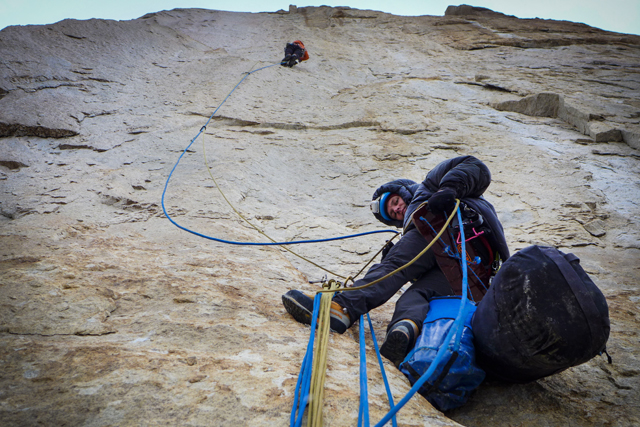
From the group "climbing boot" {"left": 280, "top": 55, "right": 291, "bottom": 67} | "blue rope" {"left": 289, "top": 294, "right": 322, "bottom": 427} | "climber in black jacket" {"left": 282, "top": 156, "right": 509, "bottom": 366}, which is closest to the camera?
"blue rope" {"left": 289, "top": 294, "right": 322, "bottom": 427}

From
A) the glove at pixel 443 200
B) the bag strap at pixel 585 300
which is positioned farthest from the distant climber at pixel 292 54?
the bag strap at pixel 585 300

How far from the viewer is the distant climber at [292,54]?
669cm

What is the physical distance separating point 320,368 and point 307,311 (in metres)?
0.49

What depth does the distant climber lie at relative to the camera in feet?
22.0

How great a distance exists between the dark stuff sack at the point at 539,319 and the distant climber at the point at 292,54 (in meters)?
6.13

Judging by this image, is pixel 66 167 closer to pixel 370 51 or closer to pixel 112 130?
pixel 112 130

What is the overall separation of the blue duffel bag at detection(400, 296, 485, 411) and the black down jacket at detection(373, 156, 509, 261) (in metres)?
0.71

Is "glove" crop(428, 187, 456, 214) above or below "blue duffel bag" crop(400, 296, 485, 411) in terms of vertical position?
above

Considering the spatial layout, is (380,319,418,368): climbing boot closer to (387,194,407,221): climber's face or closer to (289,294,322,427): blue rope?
(289,294,322,427): blue rope

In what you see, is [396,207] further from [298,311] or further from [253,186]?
[253,186]

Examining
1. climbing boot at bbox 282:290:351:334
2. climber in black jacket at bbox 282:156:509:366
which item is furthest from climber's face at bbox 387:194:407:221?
climbing boot at bbox 282:290:351:334

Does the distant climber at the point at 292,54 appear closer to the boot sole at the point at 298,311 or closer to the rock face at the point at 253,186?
the rock face at the point at 253,186

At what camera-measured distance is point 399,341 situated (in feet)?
5.08

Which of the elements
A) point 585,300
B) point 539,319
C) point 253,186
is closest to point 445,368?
point 539,319
